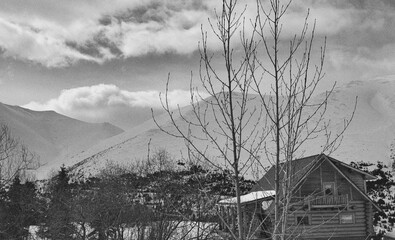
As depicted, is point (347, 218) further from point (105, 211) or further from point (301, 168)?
point (301, 168)

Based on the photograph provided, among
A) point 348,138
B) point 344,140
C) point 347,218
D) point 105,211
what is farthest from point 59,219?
point 348,138

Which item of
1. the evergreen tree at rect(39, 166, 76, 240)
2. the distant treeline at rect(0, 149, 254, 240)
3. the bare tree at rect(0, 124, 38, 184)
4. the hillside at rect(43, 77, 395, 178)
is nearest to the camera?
the distant treeline at rect(0, 149, 254, 240)

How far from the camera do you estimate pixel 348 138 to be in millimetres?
89062

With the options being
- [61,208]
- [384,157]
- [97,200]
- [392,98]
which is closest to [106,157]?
[384,157]

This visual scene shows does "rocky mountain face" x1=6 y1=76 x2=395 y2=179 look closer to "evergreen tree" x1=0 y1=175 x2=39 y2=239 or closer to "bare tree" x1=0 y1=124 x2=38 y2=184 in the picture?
"evergreen tree" x1=0 y1=175 x2=39 y2=239

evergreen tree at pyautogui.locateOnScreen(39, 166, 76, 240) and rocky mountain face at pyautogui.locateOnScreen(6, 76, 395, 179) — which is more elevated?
rocky mountain face at pyautogui.locateOnScreen(6, 76, 395, 179)

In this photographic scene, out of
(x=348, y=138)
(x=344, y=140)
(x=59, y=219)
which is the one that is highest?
(x=348, y=138)

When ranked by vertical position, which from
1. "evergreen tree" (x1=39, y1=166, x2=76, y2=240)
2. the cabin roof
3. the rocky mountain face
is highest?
the rocky mountain face

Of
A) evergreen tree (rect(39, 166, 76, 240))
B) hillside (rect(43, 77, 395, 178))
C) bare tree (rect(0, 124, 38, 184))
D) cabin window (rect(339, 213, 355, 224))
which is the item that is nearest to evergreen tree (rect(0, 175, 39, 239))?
evergreen tree (rect(39, 166, 76, 240))

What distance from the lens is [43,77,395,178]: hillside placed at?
79.7m

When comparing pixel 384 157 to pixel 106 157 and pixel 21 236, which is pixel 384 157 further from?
pixel 21 236

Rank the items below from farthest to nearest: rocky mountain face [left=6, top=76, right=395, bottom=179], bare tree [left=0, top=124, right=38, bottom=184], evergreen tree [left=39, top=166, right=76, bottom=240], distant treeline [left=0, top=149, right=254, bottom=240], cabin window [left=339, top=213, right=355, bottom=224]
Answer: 1. rocky mountain face [left=6, top=76, right=395, bottom=179]
2. cabin window [left=339, top=213, right=355, bottom=224]
3. evergreen tree [left=39, top=166, right=76, bottom=240]
4. bare tree [left=0, top=124, right=38, bottom=184]
5. distant treeline [left=0, top=149, right=254, bottom=240]

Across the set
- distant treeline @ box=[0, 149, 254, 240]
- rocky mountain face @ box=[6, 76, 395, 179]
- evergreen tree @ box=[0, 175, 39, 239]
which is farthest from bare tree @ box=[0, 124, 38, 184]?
rocky mountain face @ box=[6, 76, 395, 179]

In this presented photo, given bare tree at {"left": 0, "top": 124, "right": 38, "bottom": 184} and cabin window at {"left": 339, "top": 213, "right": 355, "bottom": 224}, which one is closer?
bare tree at {"left": 0, "top": 124, "right": 38, "bottom": 184}
